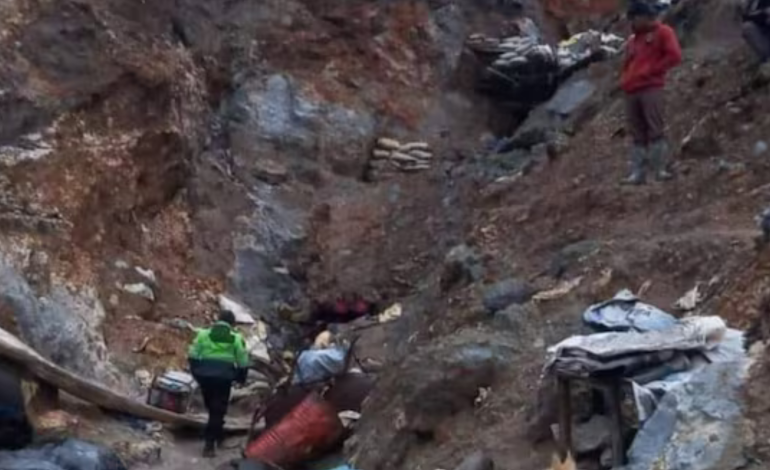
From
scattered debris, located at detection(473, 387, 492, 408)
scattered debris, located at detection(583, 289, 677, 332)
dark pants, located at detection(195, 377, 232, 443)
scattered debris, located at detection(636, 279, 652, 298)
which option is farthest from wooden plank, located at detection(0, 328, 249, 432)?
scattered debris, located at detection(583, 289, 677, 332)

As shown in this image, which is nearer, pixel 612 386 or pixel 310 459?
pixel 612 386

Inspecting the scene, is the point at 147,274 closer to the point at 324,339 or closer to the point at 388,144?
the point at 324,339

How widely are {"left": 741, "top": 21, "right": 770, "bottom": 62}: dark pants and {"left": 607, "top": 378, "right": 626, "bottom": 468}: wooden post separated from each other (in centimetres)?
700

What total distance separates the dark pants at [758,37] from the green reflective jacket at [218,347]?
5371mm

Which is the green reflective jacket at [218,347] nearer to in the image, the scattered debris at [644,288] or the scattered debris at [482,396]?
the scattered debris at [482,396]

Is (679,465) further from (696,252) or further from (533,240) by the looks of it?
(533,240)

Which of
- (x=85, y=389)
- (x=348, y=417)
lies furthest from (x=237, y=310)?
(x=348, y=417)

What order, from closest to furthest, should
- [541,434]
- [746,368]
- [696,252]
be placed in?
1. [746,368]
2. [541,434]
3. [696,252]

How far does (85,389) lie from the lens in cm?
1362

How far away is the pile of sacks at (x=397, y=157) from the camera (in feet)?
71.8

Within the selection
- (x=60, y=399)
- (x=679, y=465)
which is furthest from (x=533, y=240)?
(x=679, y=465)

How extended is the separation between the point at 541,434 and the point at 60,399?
5833 mm

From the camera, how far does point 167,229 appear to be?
18.9 metres

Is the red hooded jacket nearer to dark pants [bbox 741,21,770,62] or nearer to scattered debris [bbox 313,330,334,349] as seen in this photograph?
dark pants [bbox 741,21,770,62]
